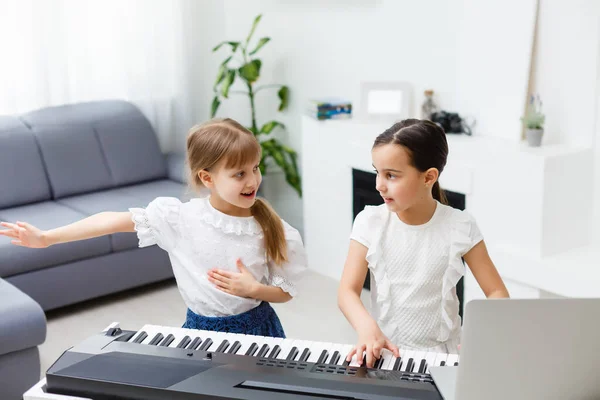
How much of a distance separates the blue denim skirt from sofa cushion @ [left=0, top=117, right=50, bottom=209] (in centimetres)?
236

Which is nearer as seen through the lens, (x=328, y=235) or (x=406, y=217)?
(x=406, y=217)

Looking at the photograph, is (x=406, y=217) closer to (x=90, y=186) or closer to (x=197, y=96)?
(x=90, y=186)

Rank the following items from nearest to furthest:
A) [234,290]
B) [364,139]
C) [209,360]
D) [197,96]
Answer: [209,360]
[234,290]
[364,139]
[197,96]

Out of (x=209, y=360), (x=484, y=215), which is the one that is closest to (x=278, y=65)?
(x=484, y=215)

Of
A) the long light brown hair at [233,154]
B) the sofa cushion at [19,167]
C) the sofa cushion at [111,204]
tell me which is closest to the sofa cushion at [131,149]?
the sofa cushion at [111,204]

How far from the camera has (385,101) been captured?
418 cm

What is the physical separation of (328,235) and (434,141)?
2.41 meters

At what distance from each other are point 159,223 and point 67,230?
256mm

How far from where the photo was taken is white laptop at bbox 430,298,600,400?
133 cm

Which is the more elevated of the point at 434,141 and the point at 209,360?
the point at 434,141

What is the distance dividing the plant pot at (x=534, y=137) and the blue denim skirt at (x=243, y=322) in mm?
1645

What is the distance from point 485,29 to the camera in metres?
3.63

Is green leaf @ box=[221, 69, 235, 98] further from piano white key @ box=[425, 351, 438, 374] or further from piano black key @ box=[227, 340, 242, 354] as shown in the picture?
piano white key @ box=[425, 351, 438, 374]

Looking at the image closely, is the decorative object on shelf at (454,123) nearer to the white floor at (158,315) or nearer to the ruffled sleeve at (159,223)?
the white floor at (158,315)
